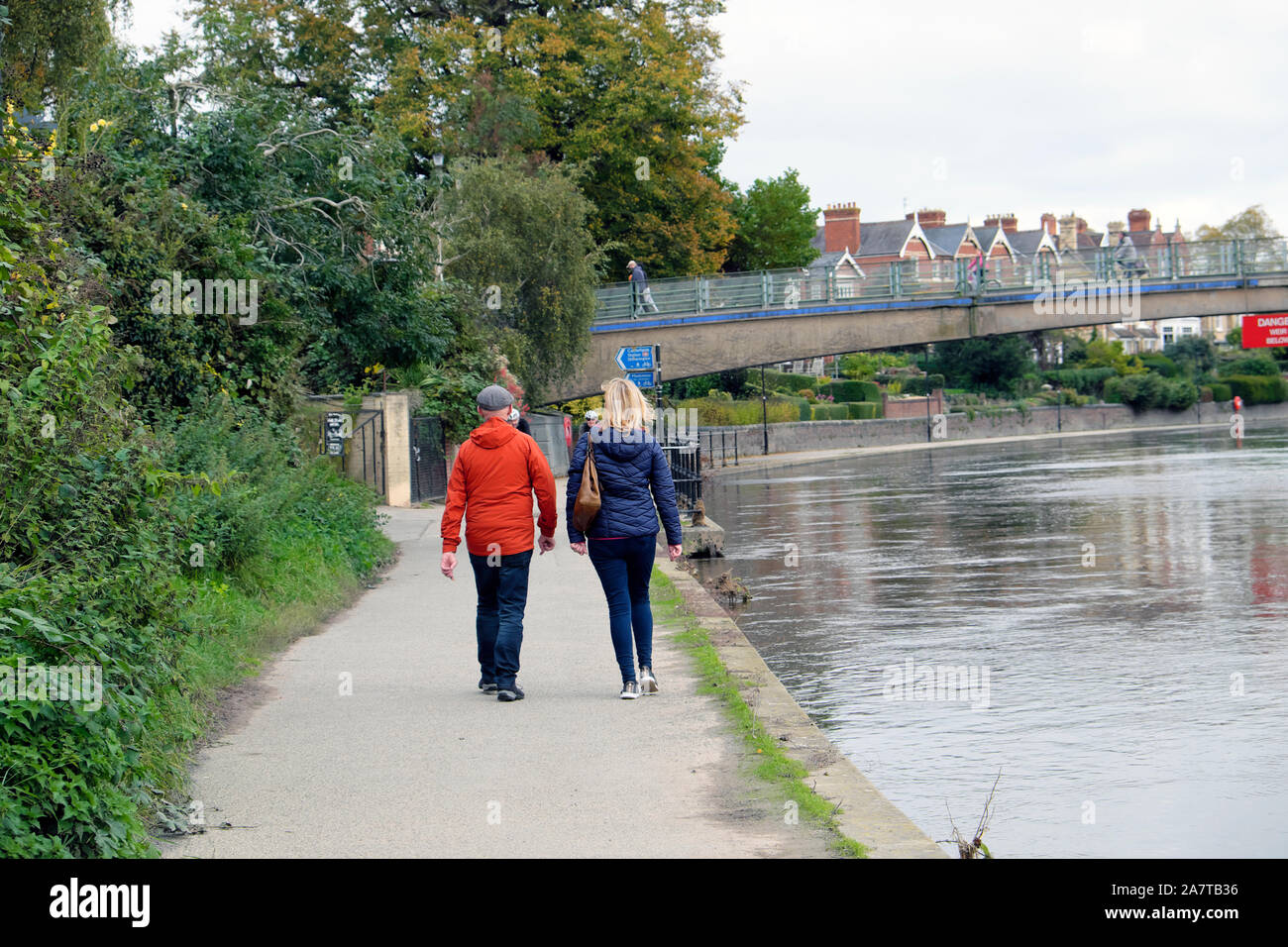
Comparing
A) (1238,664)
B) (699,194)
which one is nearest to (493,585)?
(1238,664)

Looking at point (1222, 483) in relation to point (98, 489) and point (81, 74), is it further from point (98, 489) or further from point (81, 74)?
point (98, 489)

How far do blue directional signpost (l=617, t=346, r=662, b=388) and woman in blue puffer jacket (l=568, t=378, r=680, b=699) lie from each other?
1478 centimetres

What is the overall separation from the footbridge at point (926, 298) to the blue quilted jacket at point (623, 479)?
3125 centimetres

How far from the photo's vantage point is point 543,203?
31.5 metres

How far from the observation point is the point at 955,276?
133 ft

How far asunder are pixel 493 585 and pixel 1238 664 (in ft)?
19.1

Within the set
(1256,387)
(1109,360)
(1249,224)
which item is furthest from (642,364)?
(1249,224)

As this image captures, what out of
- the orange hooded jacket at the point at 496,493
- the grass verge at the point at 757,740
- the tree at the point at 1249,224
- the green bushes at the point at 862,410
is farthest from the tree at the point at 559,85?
the tree at the point at 1249,224

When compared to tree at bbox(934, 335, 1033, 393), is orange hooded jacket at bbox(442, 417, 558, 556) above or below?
below

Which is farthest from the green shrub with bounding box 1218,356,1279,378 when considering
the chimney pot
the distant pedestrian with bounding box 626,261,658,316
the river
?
the river

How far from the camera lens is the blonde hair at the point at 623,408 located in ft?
27.0

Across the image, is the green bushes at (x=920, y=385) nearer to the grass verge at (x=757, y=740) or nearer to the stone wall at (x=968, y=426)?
the stone wall at (x=968, y=426)

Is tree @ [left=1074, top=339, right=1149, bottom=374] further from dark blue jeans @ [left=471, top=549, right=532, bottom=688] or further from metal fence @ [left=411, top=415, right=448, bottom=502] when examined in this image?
dark blue jeans @ [left=471, top=549, right=532, bottom=688]

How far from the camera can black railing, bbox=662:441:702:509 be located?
20.7m
